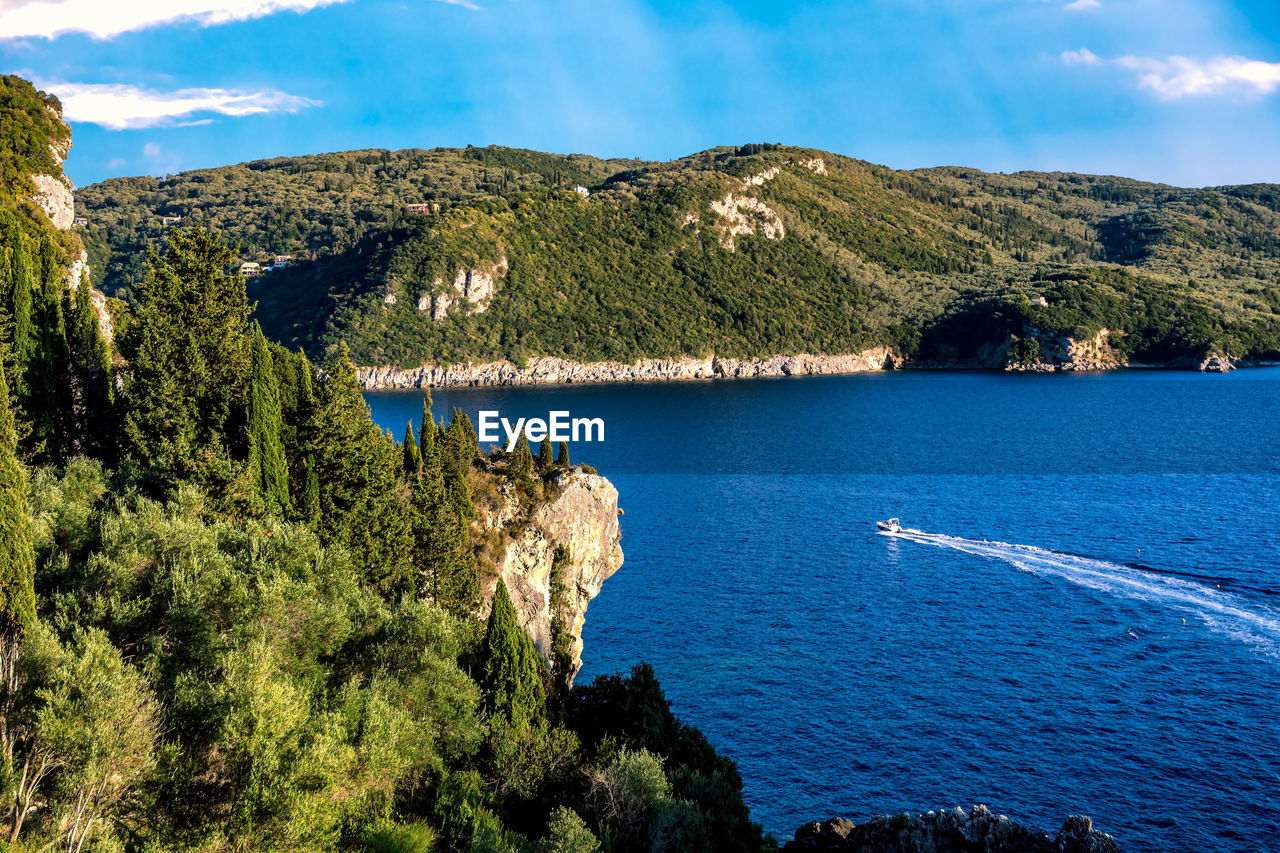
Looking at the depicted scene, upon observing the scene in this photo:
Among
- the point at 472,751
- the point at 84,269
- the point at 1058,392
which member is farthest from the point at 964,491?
the point at 1058,392

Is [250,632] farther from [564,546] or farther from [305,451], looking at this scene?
[564,546]

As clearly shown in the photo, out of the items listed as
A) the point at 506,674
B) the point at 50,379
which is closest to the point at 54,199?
the point at 50,379

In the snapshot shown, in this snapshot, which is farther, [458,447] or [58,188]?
[58,188]

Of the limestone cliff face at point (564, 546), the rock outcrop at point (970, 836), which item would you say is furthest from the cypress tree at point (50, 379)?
the rock outcrop at point (970, 836)

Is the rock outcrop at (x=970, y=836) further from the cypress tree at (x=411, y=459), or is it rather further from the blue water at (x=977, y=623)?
the cypress tree at (x=411, y=459)

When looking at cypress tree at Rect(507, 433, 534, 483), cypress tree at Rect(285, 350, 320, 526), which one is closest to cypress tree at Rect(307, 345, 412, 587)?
cypress tree at Rect(285, 350, 320, 526)

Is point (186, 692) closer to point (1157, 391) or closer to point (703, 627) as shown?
point (703, 627)
